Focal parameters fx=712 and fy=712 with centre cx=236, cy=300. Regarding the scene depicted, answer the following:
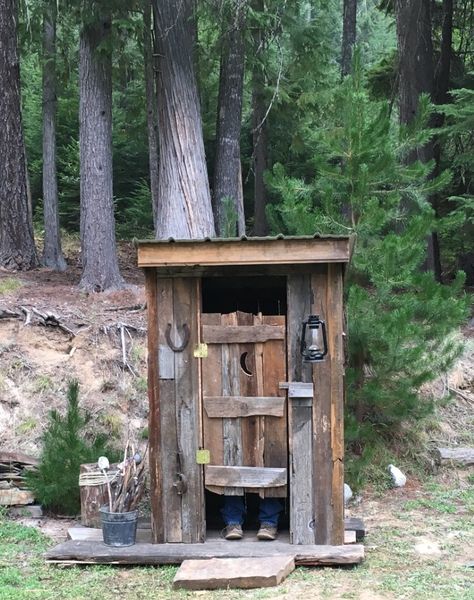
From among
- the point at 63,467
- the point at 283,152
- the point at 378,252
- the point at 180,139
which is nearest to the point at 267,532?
the point at 63,467

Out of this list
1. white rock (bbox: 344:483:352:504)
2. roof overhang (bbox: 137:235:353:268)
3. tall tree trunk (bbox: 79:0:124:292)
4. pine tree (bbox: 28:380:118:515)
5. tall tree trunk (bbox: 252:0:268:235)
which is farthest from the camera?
tall tree trunk (bbox: 252:0:268:235)

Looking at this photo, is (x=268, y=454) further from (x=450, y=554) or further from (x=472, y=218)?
(x=472, y=218)

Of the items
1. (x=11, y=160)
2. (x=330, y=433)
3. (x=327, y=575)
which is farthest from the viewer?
(x=11, y=160)

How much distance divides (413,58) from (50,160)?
20.5 ft

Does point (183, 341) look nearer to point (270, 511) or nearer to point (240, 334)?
point (240, 334)

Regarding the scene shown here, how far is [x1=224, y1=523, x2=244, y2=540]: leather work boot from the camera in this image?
5121mm

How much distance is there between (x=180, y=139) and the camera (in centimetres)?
852

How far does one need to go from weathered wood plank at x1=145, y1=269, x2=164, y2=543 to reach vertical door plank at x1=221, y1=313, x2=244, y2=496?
474 mm

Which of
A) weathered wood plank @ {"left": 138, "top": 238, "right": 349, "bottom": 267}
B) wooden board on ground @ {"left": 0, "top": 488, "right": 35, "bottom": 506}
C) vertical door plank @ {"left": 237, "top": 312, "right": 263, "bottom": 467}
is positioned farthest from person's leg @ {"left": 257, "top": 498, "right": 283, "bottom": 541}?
wooden board on ground @ {"left": 0, "top": 488, "right": 35, "bottom": 506}

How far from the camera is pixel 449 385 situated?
336 inches

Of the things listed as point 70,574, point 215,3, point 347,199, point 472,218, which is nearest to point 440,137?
point 472,218

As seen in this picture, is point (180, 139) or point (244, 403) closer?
point (244, 403)

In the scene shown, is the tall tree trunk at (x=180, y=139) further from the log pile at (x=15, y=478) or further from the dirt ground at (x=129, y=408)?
the log pile at (x=15, y=478)

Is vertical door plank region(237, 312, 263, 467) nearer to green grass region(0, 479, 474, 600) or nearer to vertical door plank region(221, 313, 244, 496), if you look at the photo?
vertical door plank region(221, 313, 244, 496)
